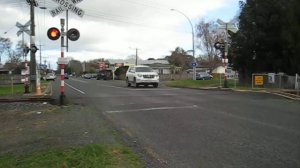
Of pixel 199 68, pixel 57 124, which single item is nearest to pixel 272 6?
pixel 57 124

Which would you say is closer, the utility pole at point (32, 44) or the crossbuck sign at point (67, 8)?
the crossbuck sign at point (67, 8)

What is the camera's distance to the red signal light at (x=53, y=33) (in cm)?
1947

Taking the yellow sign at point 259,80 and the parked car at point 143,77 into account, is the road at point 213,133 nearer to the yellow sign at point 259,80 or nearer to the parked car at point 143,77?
the yellow sign at point 259,80

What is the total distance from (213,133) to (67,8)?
9.57 meters

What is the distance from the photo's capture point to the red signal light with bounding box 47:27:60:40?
1947 cm

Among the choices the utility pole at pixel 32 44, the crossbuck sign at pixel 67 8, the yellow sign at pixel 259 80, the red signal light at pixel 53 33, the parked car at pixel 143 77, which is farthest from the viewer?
the parked car at pixel 143 77

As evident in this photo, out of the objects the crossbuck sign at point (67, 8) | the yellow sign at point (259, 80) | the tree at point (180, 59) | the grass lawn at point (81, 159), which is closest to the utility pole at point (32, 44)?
the crossbuck sign at point (67, 8)

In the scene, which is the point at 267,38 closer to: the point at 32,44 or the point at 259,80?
the point at 259,80

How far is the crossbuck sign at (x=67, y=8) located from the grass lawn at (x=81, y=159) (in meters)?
10.2

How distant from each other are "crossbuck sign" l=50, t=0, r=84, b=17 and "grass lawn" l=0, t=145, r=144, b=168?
10.2 meters

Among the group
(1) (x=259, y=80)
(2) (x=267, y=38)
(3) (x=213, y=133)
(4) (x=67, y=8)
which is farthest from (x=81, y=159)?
(2) (x=267, y=38)

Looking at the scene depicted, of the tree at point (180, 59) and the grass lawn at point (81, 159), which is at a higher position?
the tree at point (180, 59)

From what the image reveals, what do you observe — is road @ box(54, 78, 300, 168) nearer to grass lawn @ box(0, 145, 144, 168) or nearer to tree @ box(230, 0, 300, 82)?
grass lawn @ box(0, 145, 144, 168)

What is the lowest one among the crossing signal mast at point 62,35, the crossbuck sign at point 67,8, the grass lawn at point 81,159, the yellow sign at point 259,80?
the grass lawn at point 81,159
